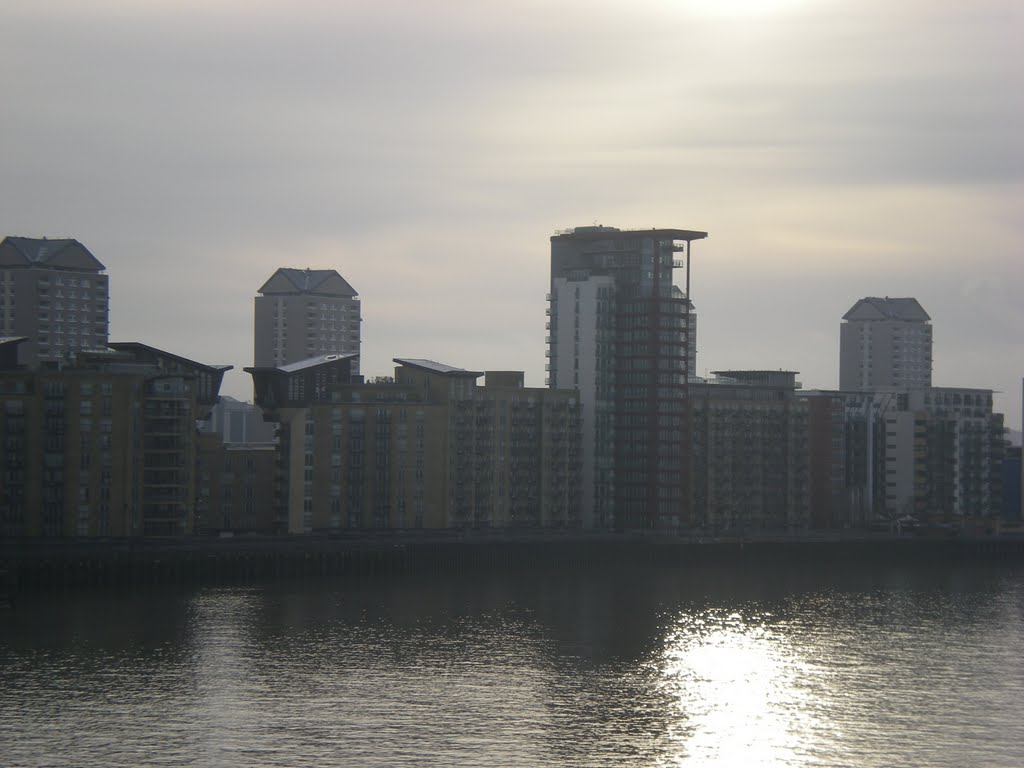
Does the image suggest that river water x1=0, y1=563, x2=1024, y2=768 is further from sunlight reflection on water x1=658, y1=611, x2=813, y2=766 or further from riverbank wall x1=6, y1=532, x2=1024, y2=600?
riverbank wall x1=6, y1=532, x2=1024, y2=600

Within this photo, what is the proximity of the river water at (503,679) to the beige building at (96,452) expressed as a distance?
17046mm

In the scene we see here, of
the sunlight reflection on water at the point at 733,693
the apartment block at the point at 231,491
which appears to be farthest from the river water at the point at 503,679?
the apartment block at the point at 231,491

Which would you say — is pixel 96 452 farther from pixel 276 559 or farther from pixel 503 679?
pixel 503 679

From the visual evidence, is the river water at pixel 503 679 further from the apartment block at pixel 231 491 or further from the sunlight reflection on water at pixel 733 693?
the apartment block at pixel 231 491

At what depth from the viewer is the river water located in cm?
8456

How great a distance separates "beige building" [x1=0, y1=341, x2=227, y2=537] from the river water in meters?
17.0

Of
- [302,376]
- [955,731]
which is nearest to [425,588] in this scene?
[302,376]

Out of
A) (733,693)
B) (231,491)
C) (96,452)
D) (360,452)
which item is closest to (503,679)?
(733,693)

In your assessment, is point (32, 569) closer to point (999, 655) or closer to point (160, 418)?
Result: point (160, 418)

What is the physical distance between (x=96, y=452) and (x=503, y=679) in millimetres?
73238

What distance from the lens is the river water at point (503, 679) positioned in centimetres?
8456

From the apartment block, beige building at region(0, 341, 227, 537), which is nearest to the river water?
beige building at region(0, 341, 227, 537)

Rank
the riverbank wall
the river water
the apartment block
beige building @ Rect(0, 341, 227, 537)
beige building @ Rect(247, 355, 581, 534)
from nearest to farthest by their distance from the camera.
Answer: the river water
the riverbank wall
beige building @ Rect(0, 341, 227, 537)
beige building @ Rect(247, 355, 581, 534)
the apartment block

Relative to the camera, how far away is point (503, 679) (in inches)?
4090
